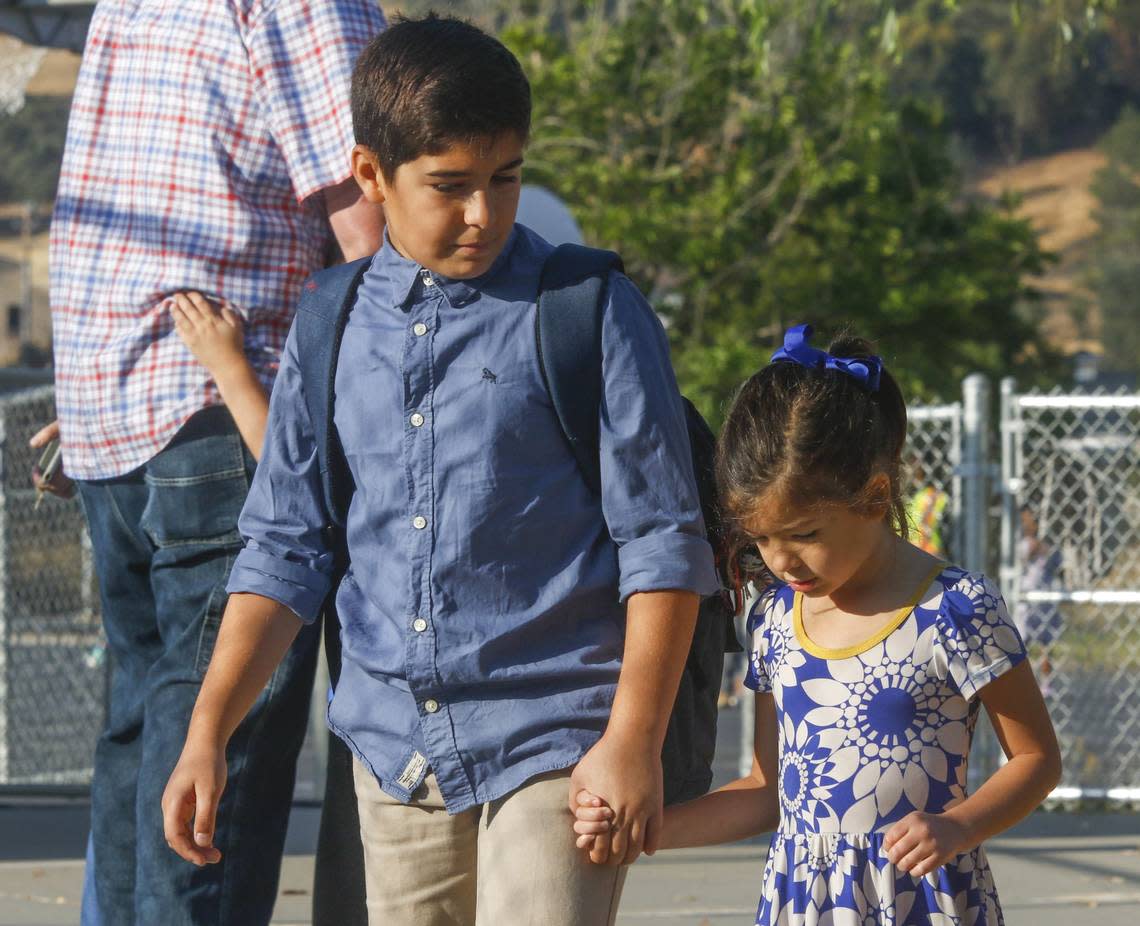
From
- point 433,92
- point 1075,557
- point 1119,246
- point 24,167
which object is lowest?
point 1119,246

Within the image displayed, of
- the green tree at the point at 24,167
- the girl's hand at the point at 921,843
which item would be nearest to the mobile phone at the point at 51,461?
the girl's hand at the point at 921,843

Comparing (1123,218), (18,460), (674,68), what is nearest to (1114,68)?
(1123,218)

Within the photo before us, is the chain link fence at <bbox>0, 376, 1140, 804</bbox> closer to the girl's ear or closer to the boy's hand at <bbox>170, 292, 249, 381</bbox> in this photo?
the boy's hand at <bbox>170, 292, 249, 381</bbox>

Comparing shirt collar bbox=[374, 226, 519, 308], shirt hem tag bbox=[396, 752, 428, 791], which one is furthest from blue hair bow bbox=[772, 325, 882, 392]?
shirt hem tag bbox=[396, 752, 428, 791]

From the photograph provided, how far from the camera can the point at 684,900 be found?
16.4 feet

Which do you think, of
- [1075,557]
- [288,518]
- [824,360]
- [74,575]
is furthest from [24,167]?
[824,360]

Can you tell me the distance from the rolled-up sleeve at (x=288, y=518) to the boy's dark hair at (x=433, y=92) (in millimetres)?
346

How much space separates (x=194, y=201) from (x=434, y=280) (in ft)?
2.11

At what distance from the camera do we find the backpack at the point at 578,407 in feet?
7.29

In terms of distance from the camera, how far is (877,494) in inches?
94.2

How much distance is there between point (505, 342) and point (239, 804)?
0.89 meters

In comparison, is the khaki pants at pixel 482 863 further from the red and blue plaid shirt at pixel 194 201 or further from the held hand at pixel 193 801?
the red and blue plaid shirt at pixel 194 201

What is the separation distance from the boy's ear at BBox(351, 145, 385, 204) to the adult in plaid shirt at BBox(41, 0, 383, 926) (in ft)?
0.99

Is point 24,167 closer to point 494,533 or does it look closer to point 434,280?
point 434,280
